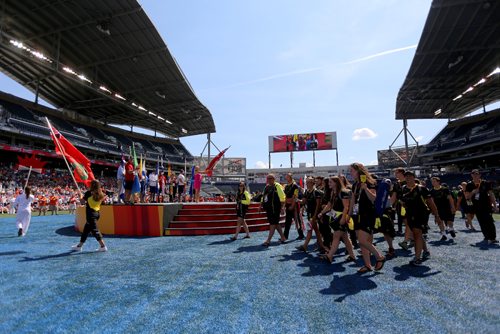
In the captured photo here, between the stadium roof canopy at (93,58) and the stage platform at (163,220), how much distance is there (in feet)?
51.3

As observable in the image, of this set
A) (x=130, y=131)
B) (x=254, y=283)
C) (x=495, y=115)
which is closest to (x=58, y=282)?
(x=254, y=283)

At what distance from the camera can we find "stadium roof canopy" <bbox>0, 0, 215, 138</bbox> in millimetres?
18359

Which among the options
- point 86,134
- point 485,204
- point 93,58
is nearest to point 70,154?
point 485,204

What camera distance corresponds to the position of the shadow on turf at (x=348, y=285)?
329cm

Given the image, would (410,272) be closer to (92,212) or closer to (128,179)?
(92,212)

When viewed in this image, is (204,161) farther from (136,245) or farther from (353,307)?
(353,307)

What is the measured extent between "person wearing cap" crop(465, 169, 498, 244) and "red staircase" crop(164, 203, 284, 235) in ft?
20.3

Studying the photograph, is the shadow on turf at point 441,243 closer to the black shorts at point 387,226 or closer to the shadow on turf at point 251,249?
the black shorts at point 387,226

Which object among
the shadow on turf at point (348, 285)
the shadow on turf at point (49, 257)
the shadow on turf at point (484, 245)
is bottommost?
the shadow on turf at point (484, 245)

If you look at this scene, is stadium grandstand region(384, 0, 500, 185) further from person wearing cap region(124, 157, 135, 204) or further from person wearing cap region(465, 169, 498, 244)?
person wearing cap region(124, 157, 135, 204)

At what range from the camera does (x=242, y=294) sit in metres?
3.27

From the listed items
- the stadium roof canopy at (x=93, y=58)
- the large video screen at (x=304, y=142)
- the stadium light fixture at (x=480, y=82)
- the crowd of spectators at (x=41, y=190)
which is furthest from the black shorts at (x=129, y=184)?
the large video screen at (x=304, y=142)

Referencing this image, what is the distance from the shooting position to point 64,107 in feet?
114

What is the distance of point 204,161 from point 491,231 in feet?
153
